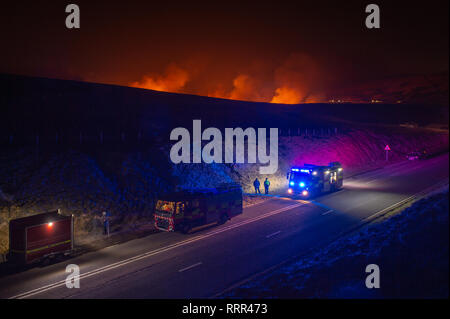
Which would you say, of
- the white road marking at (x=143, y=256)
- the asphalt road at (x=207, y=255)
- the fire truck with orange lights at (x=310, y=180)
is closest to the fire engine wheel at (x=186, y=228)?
the asphalt road at (x=207, y=255)

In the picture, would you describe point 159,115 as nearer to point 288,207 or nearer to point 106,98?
point 106,98

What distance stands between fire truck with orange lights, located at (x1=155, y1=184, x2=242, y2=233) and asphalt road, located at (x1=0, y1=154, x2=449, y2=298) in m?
0.69

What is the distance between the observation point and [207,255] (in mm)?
15930

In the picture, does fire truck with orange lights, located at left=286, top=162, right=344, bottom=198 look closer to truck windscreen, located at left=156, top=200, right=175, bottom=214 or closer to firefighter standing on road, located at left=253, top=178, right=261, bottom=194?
firefighter standing on road, located at left=253, top=178, right=261, bottom=194

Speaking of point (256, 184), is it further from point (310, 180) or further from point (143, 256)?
point (143, 256)

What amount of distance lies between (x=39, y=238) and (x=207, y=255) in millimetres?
8846

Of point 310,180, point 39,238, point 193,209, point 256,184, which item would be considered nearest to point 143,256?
point 193,209

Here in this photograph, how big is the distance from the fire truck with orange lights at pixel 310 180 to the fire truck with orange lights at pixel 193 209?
27.9 feet

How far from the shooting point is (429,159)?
147ft

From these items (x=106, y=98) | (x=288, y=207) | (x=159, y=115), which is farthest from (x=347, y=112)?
(x=288, y=207)

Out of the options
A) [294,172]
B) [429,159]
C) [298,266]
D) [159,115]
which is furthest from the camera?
[159,115]

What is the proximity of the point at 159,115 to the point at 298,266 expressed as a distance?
143 ft

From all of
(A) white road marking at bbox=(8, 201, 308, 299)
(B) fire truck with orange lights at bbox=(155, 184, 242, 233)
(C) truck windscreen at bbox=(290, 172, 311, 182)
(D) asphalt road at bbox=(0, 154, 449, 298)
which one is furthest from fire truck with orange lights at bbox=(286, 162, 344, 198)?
(B) fire truck with orange lights at bbox=(155, 184, 242, 233)
